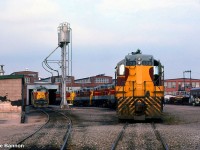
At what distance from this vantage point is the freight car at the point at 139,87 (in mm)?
19734

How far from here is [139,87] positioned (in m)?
20.2

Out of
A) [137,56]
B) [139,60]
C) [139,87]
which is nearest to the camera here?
[139,87]

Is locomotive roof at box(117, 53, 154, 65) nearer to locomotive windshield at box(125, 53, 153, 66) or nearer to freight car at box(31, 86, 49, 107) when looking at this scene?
locomotive windshield at box(125, 53, 153, 66)

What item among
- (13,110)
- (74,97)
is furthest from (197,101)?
(13,110)

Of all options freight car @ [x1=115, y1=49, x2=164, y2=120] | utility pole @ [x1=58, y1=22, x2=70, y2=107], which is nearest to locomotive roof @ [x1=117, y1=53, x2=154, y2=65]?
freight car @ [x1=115, y1=49, x2=164, y2=120]

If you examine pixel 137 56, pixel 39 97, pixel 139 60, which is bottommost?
pixel 39 97

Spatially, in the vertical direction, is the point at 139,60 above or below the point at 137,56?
below

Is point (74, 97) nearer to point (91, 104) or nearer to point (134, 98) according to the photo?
point (91, 104)

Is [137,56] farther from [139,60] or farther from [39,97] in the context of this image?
[39,97]

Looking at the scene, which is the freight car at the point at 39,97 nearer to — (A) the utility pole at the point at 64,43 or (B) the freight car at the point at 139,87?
(A) the utility pole at the point at 64,43

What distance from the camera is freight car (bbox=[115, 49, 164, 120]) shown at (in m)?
19.7

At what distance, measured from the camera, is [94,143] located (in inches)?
492

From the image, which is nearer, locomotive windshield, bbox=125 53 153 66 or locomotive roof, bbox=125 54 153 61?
locomotive windshield, bbox=125 53 153 66

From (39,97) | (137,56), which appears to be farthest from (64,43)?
(137,56)
